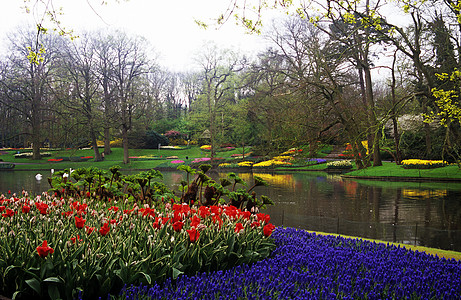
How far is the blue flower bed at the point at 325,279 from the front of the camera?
10.3ft

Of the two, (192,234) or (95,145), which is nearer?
(192,234)

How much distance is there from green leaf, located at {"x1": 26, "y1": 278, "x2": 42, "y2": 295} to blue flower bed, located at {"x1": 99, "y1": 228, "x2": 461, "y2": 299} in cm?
66

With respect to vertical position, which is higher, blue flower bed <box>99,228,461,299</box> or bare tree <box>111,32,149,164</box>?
bare tree <box>111,32,149,164</box>

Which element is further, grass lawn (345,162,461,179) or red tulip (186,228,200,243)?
grass lawn (345,162,461,179)

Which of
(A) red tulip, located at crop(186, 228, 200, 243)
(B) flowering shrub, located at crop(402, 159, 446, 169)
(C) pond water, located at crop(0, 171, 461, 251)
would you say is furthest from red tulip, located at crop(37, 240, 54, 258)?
(B) flowering shrub, located at crop(402, 159, 446, 169)

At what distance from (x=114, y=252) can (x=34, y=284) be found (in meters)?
0.65

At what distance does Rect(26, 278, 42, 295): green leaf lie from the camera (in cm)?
296

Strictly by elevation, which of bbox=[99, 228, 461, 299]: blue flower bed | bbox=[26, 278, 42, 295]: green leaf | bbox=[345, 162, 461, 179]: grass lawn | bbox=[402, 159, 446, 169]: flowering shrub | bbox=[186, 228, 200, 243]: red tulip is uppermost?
bbox=[186, 228, 200, 243]: red tulip

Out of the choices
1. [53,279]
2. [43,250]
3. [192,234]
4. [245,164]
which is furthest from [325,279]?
[245,164]

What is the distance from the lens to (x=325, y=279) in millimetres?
3498

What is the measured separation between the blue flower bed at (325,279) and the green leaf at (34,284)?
664mm

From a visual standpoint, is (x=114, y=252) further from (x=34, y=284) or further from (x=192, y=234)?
(x=192, y=234)

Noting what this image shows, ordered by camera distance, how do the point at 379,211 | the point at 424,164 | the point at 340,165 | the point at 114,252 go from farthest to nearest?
the point at 340,165
the point at 424,164
the point at 379,211
the point at 114,252

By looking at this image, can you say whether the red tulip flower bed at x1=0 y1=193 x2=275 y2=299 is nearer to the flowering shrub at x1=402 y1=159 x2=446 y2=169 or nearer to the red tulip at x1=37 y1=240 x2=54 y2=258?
the red tulip at x1=37 y1=240 x2=54 y2=258
